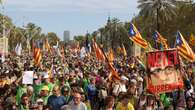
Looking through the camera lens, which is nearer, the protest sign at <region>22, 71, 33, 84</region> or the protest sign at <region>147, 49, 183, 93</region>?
the protest sign at <region>147, 49, 183, 93</region>

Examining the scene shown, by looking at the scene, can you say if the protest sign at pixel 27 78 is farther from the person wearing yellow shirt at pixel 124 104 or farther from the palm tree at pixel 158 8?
the palm tree at pixel 158 8

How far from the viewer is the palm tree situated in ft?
203

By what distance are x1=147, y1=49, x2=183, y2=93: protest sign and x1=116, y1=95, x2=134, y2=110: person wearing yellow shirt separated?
426 mm

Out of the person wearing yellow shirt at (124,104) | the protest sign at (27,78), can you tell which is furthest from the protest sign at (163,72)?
the protest sign at (27,78)

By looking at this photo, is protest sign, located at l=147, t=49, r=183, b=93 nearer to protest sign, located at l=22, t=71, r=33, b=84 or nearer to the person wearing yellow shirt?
the person wearing yellow shirt

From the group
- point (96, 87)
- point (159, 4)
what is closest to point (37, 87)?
point (96, 87)

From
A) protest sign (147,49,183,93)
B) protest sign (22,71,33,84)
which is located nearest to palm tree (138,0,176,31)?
protest sign (22,71,33,84)

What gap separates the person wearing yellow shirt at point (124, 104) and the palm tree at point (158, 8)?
51873 millimetres

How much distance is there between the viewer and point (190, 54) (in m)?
14.6

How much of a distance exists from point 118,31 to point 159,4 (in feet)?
136

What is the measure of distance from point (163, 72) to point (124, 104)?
0.89 m

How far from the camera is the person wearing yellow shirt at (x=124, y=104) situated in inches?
406

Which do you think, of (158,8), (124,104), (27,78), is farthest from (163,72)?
(158,8)

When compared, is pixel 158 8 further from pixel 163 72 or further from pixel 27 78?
pixel 163 72
